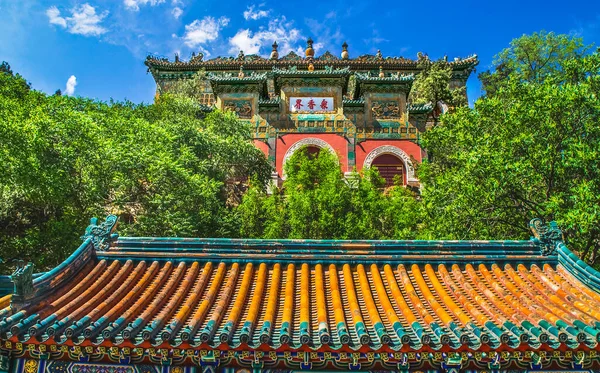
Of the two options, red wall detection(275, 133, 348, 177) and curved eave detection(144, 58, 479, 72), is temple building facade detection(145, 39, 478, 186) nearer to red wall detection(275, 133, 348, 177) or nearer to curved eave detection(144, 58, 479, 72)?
red wall detection(275, 133, 348, 177)

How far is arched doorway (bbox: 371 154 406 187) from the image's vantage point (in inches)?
1067

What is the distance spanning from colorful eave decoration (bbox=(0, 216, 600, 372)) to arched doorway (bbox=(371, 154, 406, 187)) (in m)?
20.2

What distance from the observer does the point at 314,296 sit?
6.04 meters

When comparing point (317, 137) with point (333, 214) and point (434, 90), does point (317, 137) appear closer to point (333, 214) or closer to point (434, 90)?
point (434, 90)

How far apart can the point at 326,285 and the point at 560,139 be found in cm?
926

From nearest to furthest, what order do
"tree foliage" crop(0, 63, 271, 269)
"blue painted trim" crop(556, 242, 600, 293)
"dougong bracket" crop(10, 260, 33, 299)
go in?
"dougong bracket" crop(10, 260, 33, 299) → "blue painted trim" crop(556, 242, 600, 293) → "tree foliage" crop(0, 63, 271, 269)

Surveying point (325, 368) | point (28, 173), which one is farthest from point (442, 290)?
point (28, 173)

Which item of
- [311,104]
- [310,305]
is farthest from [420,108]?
[310,305]

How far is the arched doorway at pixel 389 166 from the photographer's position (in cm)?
2709

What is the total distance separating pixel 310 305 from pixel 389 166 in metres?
22.3

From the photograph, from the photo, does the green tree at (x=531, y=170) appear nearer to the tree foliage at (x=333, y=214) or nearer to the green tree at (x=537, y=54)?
the tree foliage at (x=333, y=214)

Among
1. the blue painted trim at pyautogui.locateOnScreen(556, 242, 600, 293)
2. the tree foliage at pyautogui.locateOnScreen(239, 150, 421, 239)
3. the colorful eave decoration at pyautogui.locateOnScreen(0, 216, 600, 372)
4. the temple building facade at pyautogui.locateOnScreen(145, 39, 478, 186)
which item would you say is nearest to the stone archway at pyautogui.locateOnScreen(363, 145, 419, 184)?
the temple building facade at pyautogui.locateOnScreen(145, 39, 478, 186)

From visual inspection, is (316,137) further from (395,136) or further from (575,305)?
(575,305)

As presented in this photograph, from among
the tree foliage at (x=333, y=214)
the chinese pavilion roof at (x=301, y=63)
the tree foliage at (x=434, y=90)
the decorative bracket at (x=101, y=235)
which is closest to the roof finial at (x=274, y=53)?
the chinese pavilion roof at (x=301, y=63)
